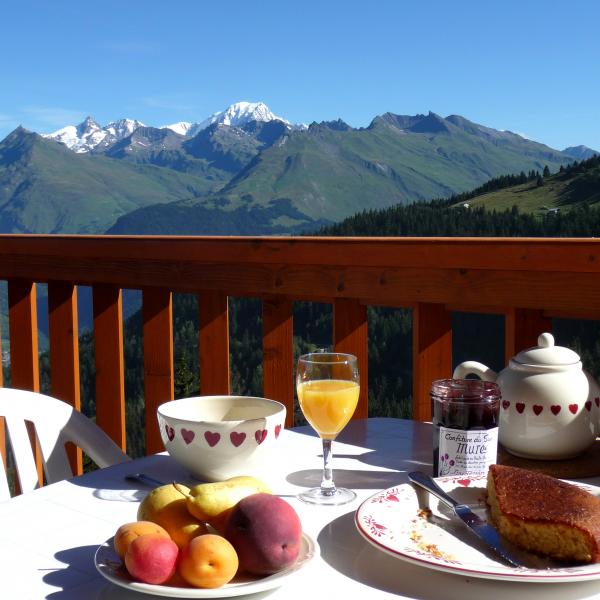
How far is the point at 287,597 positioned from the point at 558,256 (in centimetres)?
114

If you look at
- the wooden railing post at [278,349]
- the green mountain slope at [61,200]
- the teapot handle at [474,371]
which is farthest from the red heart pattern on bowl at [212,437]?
the green mountain slope at [61,200]

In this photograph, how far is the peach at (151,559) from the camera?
25.9 inches

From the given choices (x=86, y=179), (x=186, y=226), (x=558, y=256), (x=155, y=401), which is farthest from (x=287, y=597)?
(x=86, y=179)

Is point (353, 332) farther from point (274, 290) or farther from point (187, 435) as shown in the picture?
point (187, 435)

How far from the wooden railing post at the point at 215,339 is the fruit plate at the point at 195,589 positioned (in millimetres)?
1425

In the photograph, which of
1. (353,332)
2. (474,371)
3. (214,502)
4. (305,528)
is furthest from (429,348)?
(214,502)

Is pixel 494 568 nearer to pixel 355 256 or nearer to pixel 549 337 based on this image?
pixel 549 337

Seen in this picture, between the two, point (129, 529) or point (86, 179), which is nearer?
point (129, 529)

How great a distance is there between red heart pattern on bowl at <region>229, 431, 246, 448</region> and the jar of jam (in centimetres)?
27

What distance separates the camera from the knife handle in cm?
88

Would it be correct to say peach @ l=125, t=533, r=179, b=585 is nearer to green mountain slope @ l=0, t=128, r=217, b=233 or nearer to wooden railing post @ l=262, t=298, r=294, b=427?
wooden railing post @ l=262, t=298, r=294, b=427

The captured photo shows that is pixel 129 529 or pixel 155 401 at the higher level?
pixel 129 529

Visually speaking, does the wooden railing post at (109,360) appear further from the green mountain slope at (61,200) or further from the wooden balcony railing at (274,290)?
the green mountain slope at (61,200)

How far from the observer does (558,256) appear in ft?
5.31
